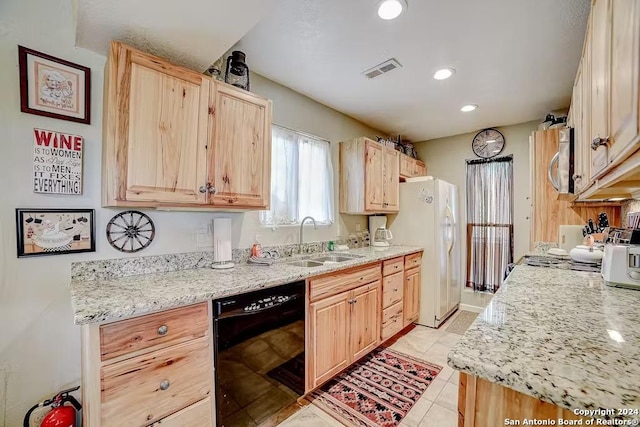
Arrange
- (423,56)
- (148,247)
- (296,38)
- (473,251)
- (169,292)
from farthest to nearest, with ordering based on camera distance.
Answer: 1. (473,251)
2. (423,56)
3. (296,38)
4. (148,247)
5. (169,292)

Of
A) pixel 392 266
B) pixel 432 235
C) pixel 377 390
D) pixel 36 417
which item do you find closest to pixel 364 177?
pixel 392 266

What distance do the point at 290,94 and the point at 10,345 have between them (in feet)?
8.36

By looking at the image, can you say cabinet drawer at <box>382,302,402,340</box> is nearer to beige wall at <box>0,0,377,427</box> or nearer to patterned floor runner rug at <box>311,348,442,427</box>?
patterned floor runner rug at <box>311,348,442,427</box>

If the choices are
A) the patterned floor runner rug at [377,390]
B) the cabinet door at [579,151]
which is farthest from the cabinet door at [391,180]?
the cabinet door at [579,151]

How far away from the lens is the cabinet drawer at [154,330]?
3.54 ft

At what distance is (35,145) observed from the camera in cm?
137

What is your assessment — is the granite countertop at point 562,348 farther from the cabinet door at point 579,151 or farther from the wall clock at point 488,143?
the wall clock at point 488,143

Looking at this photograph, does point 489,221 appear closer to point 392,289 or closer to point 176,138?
point 392,289

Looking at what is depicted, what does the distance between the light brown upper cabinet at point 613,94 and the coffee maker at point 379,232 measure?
216 centimetres

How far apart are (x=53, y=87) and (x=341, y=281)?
209cm

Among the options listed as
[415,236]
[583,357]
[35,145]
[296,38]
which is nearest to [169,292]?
[35,145]

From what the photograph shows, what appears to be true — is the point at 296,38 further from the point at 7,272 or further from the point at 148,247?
the point at 7,272

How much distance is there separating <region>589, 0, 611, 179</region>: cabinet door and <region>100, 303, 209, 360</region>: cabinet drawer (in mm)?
1753

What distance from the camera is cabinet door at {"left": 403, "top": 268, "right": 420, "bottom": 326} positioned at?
3041 mm
